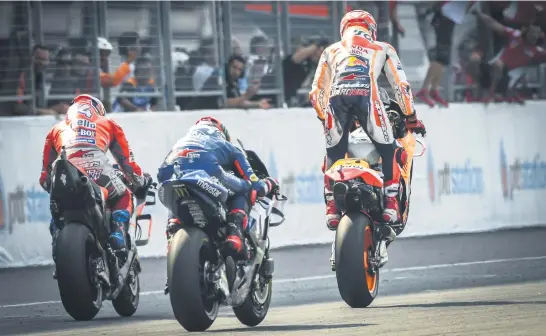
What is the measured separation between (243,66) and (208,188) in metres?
7.87

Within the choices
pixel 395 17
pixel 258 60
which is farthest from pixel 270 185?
pixel 395 17

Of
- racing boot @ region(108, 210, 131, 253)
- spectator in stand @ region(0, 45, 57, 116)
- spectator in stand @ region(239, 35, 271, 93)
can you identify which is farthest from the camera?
spectator in stand @ region(239, 35, 271, 93)

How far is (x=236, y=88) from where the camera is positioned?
16266mm

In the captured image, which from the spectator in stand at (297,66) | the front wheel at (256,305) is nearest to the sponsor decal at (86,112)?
the front wheel at (256,305)

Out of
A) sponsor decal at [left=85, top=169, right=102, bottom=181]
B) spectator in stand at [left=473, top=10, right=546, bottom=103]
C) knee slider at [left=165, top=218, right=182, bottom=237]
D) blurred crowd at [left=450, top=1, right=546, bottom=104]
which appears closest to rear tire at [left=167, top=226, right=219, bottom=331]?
knee slider at [left=165, top=218, right=182, bottom=237]

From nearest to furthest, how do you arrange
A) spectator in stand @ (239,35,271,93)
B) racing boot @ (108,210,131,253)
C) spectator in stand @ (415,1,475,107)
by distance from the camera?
racing boot @ (108,210,131,253), spectator in stand @ (239,35,271,93), spectator in stand @ (415,1,475,107)

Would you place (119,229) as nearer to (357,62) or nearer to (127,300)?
(127,300)

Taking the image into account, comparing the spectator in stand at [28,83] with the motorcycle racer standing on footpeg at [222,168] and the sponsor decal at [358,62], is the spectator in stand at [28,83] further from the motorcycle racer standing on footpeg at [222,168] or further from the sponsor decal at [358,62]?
the motorcycle racer standing on footpeg at [222,168]

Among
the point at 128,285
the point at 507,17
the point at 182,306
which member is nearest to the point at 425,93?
the point at 507,17

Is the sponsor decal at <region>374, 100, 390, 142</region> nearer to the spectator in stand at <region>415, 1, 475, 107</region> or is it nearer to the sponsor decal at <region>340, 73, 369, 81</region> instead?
the sponsor decal at <region>340, 73, 369, 81</region>

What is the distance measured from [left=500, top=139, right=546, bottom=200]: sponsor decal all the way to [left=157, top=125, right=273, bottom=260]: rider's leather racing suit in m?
9.44

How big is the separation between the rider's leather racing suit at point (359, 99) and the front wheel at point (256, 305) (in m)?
1.08

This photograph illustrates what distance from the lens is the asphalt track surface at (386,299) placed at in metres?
8.27

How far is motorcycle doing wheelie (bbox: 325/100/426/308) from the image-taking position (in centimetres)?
940
